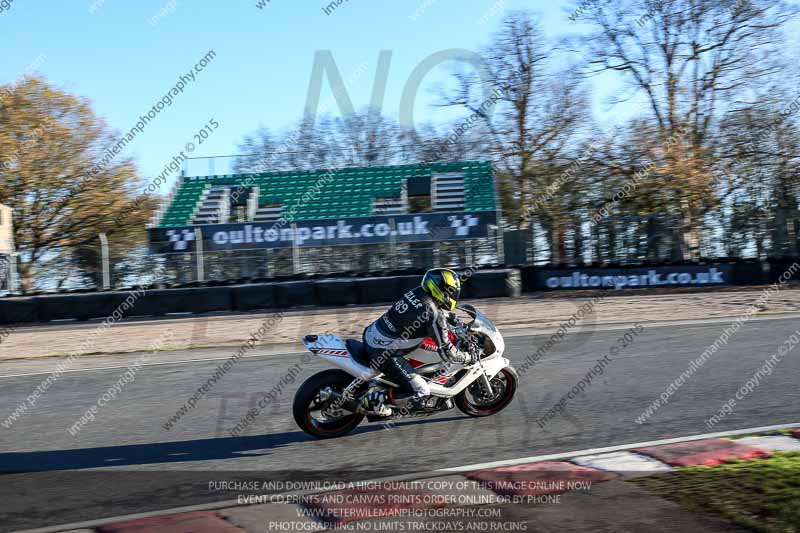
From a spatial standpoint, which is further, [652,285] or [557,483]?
[652,285]

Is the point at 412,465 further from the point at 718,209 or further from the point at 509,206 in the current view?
the point at 509,206

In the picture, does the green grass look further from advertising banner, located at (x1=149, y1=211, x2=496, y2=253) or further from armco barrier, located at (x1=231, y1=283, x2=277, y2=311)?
advertising banner, located at (x1=149, y1=211, x2=496, y2=253)

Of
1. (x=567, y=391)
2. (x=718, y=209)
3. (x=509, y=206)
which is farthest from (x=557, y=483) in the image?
(x=509, y=206)

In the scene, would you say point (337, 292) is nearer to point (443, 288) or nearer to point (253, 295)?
point (253, 295)

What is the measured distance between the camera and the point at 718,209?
2303 cm

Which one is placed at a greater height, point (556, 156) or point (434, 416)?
point (556, 156)

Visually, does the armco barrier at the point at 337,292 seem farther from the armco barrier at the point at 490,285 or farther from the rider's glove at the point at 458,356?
the rider's glove at the point at 458,356

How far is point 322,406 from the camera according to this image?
757 cm

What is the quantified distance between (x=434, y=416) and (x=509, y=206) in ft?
75.1

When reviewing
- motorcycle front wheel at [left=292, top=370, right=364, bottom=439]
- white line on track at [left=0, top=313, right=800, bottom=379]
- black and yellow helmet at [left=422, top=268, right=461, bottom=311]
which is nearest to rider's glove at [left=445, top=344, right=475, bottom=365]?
black and yellow helmet at [left=422, top=268, right=461, bottom=311]

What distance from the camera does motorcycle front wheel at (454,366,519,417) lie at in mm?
8219

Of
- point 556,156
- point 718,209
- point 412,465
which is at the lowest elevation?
point 412,465

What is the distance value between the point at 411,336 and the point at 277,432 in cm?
175

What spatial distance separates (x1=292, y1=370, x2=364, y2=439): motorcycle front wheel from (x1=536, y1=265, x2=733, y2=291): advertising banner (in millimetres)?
15824
